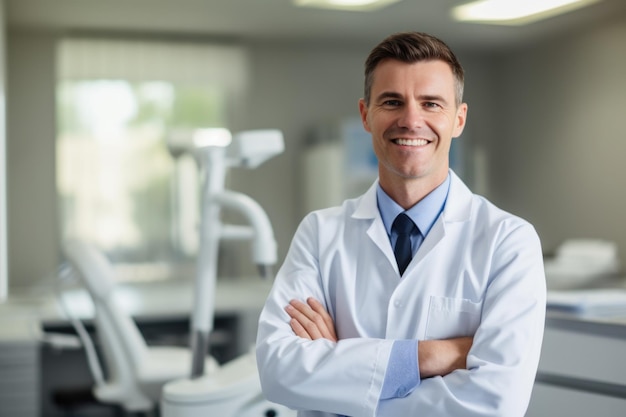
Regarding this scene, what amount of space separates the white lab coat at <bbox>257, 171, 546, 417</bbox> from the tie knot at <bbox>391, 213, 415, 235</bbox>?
33mm

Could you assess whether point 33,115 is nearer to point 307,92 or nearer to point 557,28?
point 307,92

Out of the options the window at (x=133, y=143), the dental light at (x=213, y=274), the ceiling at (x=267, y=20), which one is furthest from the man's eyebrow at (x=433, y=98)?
the window at (x=133, y=143)

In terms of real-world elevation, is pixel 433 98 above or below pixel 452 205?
above

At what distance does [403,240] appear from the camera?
1533 mm

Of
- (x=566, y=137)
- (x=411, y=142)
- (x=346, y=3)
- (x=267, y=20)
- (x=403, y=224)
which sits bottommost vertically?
(x=403, y=224)

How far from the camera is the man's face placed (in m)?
1.41

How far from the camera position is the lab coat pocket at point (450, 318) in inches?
55.7

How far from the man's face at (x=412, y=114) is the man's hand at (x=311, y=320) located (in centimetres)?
30

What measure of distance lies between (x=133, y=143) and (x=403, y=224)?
219 inches

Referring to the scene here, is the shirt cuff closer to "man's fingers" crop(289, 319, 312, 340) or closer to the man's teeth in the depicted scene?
"man's fingers" crop(289, 319, 312, 340)

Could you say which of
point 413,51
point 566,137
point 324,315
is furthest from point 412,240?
point 566,137

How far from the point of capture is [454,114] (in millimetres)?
1461

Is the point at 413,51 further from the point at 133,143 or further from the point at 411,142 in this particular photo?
the point at 133,143

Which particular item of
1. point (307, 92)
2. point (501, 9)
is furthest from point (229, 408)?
point (307, 92)
